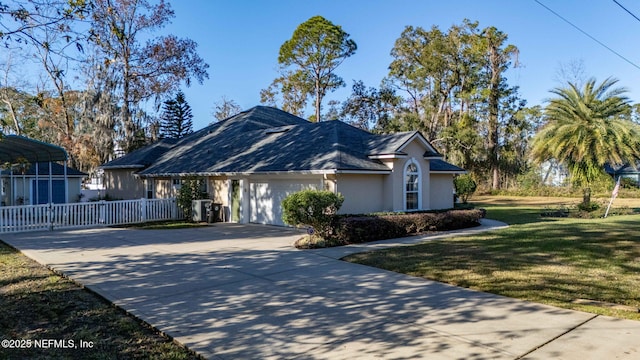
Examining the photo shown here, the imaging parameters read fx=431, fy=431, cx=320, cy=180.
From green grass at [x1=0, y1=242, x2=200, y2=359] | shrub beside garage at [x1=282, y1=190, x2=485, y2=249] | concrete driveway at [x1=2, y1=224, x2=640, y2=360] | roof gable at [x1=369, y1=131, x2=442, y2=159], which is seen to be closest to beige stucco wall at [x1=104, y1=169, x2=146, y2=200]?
roof gable at [x1=369, y1=131, x2=442, y2=159]

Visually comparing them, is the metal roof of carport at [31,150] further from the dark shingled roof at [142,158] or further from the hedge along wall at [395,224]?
the hedge along wall at [395,224]

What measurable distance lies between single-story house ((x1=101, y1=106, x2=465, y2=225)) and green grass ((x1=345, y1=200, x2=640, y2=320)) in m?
4.52

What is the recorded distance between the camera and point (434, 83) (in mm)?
42406

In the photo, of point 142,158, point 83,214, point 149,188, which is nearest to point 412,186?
point 83,214

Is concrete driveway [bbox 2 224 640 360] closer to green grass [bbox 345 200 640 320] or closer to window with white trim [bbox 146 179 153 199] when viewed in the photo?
green grass [bbox 345 200 640 320]

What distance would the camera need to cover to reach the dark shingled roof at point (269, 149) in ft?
54.7

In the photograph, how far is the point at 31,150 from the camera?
57.2ft

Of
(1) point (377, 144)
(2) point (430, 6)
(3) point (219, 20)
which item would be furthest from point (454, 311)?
(3) point (219, 20)

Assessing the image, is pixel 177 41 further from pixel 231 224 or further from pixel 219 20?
pixel 231 224

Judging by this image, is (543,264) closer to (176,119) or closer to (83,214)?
(83,214)

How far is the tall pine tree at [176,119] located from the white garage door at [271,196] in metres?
32.3

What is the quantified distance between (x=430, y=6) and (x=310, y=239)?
1440 cm

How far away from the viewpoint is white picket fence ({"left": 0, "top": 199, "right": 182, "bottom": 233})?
15789mm

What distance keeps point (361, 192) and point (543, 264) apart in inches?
328
